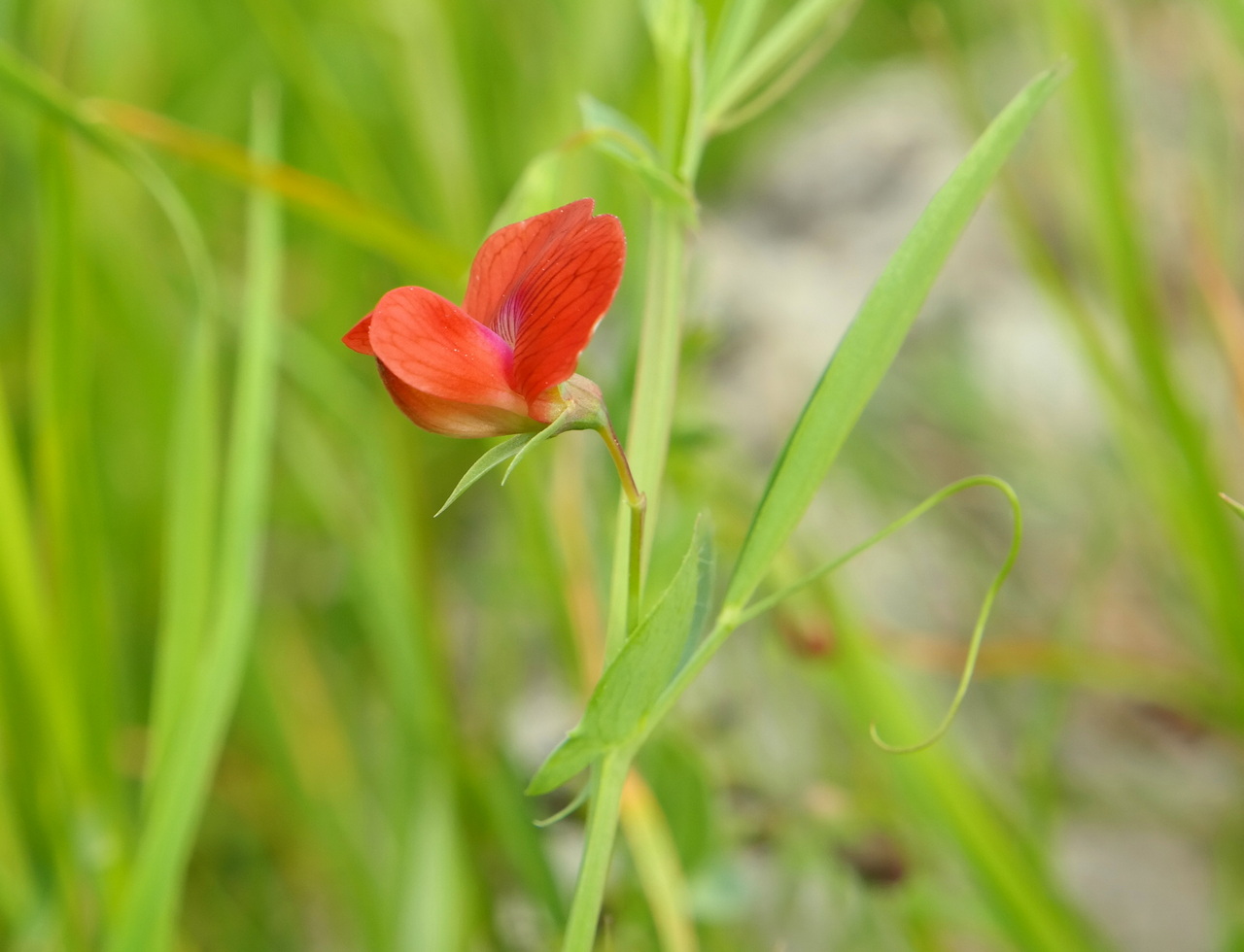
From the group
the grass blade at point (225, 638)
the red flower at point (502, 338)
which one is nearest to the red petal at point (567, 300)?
the red flower at point (502, 338)

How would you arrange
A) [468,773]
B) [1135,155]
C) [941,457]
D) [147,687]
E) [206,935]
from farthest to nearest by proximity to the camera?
[1135,155] < [941,457] < [147,687] < [206,935] < [468,773]

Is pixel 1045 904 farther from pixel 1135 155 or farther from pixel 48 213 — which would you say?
pixel 1135 155

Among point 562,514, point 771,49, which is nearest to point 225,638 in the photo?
point 562,514

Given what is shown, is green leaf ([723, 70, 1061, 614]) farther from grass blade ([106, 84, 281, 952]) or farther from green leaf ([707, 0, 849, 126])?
grass blade ([106, 84, 281, 952])

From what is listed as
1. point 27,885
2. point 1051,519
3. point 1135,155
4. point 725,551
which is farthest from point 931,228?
point 1135,155

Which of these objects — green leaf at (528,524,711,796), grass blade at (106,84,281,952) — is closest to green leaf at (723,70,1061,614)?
green leaf at (528,524,711,796)

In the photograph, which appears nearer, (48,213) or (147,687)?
(48,213)

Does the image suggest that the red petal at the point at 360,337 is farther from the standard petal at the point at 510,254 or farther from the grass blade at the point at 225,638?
the grass blade at the point at 225,638

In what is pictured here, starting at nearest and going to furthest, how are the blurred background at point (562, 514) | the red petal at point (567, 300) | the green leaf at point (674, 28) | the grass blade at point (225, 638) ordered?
the red petal at point (567, 300), the green leaf at point (674, 28), the grass blade at point (225, 638), the blurred background at point (562, 514)
